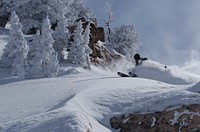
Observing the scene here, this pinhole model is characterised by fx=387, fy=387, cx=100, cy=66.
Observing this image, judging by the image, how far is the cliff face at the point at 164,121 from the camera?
47.4 feet

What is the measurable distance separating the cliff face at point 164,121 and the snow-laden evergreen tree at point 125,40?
43676 millimetres

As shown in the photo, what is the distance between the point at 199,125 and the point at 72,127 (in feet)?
15.5

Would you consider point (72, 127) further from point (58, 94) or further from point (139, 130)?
point (58, 94)

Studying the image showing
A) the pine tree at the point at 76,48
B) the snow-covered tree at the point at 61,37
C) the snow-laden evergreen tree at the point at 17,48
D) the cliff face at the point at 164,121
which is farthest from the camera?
the snow-covered tree at the point at 61,37

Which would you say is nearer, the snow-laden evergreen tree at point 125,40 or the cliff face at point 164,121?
the cliff face at point 164,121

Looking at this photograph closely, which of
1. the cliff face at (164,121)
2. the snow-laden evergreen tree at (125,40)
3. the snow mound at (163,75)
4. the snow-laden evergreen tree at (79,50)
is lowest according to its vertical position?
the cliff face at (164,121)

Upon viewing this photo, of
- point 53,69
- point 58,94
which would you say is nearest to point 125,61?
point 53,69

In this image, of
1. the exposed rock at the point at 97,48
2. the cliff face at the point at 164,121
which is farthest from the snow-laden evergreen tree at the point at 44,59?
the cliff face at the point at 164,121

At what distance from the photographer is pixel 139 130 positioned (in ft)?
48.8

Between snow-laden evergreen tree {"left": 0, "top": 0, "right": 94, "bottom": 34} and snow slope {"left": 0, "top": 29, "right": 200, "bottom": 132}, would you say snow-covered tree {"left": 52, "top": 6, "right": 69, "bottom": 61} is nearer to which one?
snow-laden evergreen tree {"left": 0, "top": 0, "right": 94, "bottom": 34}

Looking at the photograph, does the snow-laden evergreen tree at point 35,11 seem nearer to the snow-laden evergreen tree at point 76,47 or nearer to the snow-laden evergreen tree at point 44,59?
the snow-laden evergreen tree at point 76,47

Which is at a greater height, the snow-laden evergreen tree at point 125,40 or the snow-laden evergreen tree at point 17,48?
the snow-laden evergreen tree at point 125,40

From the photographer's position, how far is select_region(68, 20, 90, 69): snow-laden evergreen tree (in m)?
33.7

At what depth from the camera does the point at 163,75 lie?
39.6m
